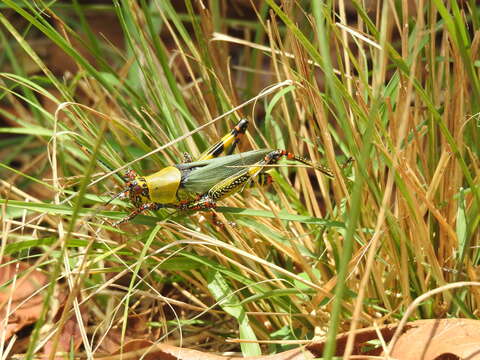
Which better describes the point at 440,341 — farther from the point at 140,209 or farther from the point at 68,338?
the point at 68,338

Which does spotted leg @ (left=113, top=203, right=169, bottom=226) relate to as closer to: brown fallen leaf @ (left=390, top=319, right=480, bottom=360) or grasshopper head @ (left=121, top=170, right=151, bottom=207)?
grasshopper head @ (left=121, top=170, right=151, bottom=207)

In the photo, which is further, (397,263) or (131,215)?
(131,215)

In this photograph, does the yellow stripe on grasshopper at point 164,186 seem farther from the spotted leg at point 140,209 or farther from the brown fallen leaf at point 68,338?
the brown fallen leaf at point 68,338

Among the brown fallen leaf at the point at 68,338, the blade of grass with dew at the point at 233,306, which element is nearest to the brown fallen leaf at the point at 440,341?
the blade of grass with dew at the point at 233,306

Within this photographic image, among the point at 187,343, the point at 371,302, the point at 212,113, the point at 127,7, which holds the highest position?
the point at 127,7

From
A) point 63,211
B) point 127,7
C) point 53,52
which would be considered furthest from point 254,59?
point 53,52

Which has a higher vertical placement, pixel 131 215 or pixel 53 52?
pixel 53 52

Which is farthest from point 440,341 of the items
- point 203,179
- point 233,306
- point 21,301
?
point 21,301

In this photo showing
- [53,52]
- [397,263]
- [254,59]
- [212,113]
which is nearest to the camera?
[397,263]

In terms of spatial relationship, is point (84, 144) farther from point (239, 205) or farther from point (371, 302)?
point (371, 302)
